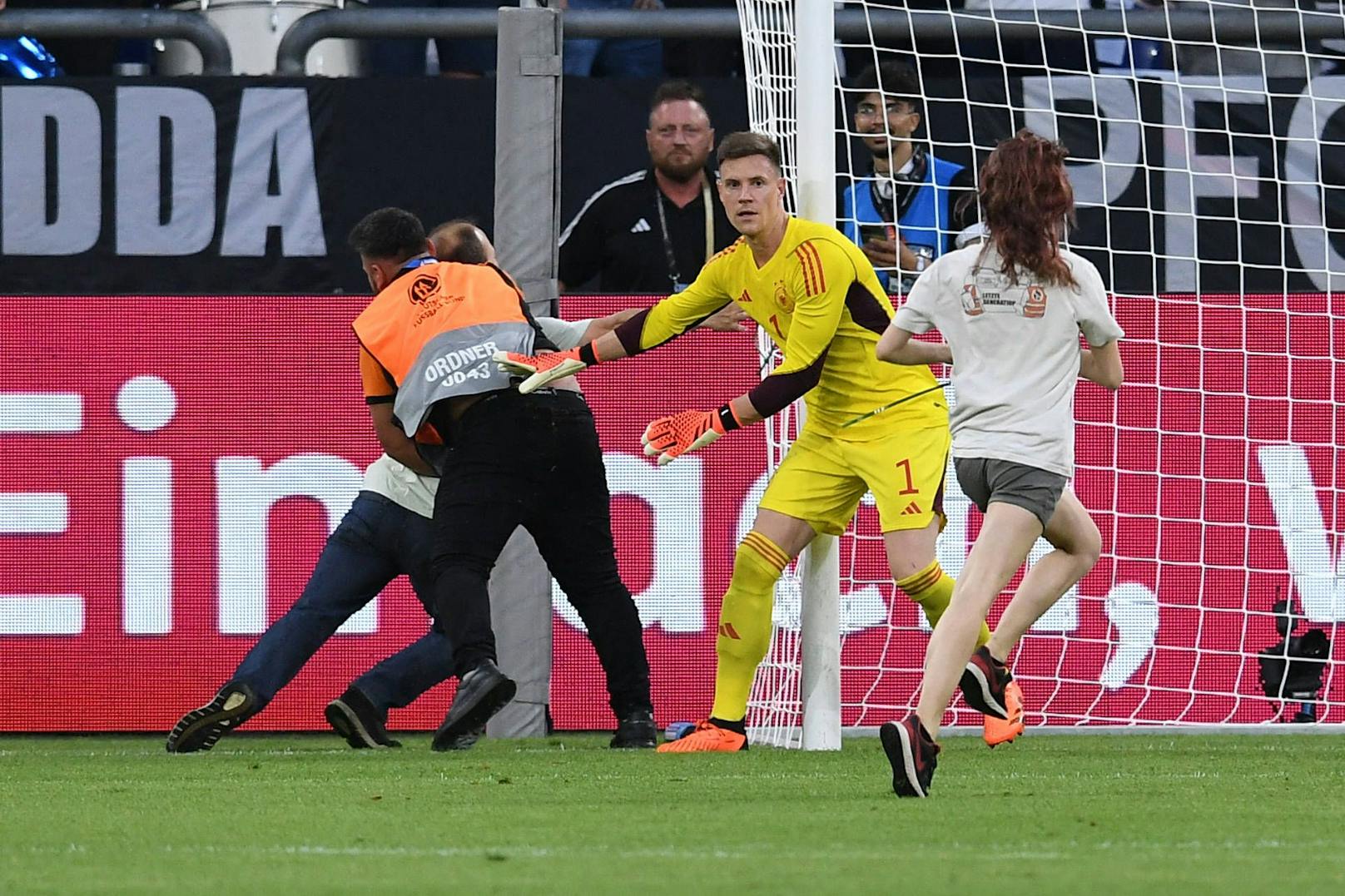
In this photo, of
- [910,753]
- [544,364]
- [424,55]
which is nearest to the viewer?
[910,753]

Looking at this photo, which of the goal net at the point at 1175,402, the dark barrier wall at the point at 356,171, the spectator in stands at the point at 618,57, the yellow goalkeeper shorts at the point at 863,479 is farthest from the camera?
the spectator in stands at the point at 618,57

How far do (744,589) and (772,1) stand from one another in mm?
2226

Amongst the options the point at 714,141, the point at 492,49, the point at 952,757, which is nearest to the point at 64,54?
the point at 492,49

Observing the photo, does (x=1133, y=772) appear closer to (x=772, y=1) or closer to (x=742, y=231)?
(x=742, y=231)

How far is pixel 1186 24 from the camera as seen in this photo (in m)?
10.4

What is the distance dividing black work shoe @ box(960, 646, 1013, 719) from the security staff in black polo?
308cm

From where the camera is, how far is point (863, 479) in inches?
303

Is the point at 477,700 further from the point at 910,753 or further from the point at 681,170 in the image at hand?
the point at 681,170

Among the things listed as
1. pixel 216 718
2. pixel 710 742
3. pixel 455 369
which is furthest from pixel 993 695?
pixel 216 718

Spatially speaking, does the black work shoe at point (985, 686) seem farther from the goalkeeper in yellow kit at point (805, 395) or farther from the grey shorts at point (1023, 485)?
the grey shorts at point (1023, 485)

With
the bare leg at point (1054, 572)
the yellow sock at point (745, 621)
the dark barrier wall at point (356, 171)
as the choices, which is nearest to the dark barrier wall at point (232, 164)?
the dark barrier wall at point (356, 171)

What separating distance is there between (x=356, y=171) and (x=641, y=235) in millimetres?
1327

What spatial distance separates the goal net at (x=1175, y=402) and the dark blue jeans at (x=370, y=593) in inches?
74.1

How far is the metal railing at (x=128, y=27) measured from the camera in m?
10.3
